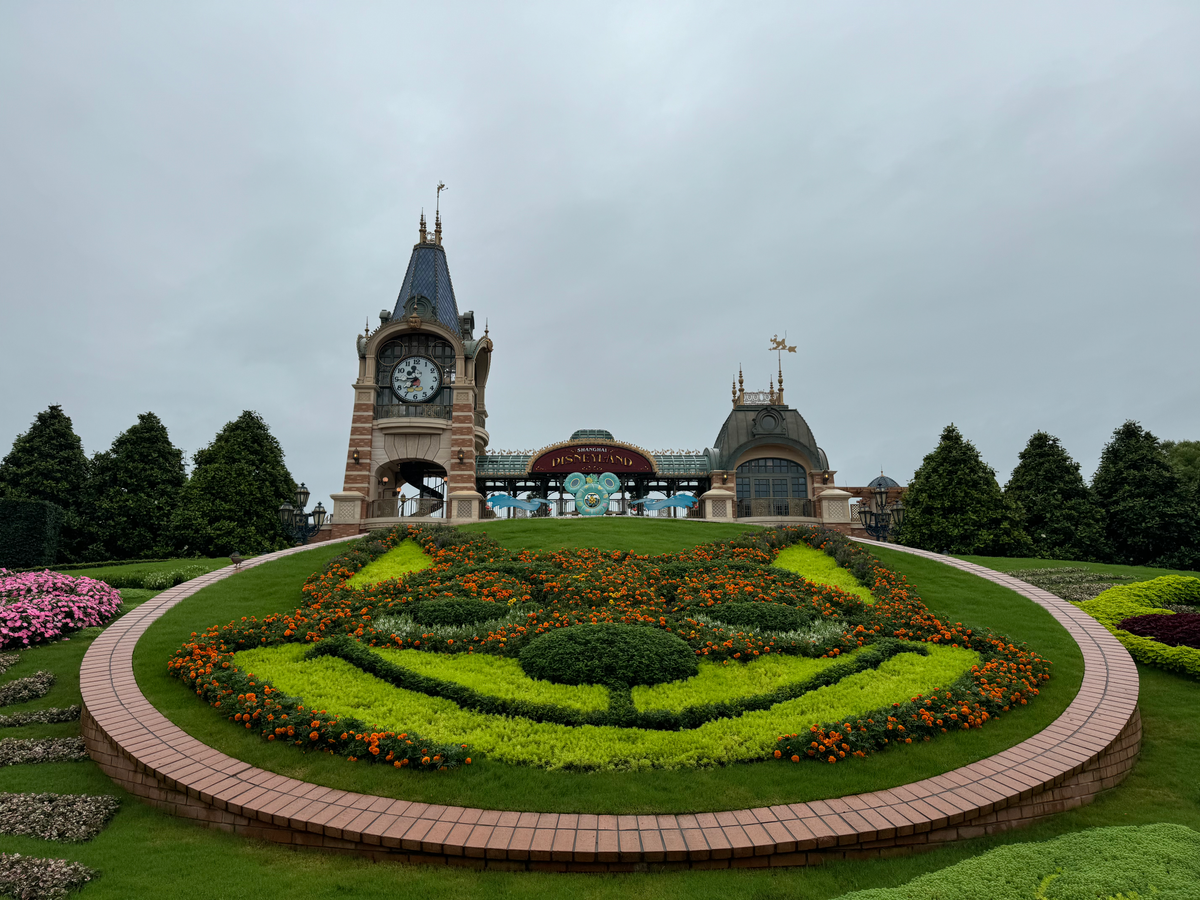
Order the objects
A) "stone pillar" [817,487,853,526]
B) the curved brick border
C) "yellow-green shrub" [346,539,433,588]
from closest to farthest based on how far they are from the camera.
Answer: the curved brick border < "yellow-green shrub" [346,539,433,588] < "stone pillar" [817,487,853,526]

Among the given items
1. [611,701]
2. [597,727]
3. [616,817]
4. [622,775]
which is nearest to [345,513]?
[611,701]

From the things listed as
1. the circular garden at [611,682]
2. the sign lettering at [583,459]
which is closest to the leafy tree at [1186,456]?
the sign lettering at [583,459]

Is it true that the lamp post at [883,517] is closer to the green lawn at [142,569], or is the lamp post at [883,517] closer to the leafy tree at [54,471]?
the green lawn at [142,569]

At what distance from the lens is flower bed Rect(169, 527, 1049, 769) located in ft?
24.9

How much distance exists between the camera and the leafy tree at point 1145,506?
88.6ft

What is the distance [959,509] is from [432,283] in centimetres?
2973

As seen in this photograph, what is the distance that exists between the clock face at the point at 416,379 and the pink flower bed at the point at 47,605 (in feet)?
65.5

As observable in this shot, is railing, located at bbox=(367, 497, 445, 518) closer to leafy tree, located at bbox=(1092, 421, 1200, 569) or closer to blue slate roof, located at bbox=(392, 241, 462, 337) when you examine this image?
Answer: blue slate roof, located at bbox=(392, 241, 462, 337)

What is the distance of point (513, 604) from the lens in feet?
41.1

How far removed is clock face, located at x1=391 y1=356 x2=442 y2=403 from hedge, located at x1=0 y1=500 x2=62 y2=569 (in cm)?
1551

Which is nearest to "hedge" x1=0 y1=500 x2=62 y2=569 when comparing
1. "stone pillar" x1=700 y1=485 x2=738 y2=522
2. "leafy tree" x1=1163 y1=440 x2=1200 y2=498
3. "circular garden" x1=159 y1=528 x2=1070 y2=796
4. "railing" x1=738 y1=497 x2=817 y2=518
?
"circular garden" x1=159 y1=528 x2=1070 y2=796

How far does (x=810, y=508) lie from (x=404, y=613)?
2630cm

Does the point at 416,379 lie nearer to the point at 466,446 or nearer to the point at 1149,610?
the point at 466,446

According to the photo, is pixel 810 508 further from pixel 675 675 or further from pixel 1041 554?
pixel 675 675
